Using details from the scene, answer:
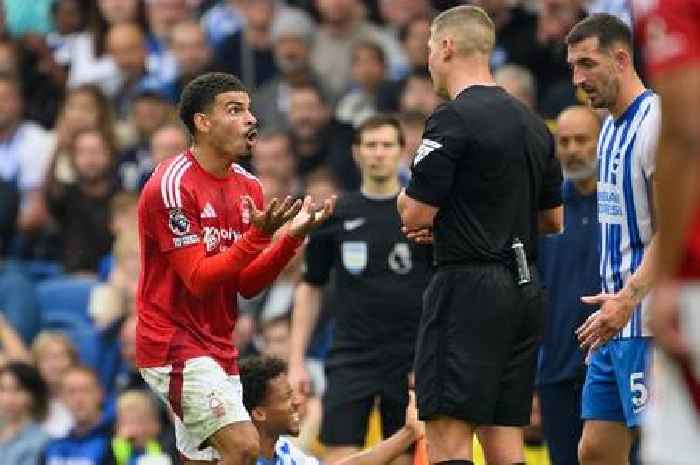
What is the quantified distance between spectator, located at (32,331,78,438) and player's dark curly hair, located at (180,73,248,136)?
5412 millimetres

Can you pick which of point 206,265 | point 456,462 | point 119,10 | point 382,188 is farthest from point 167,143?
point 456,462

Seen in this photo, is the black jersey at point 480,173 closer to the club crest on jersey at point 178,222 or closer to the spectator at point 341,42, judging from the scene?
the club crest on jersey at point 178,222

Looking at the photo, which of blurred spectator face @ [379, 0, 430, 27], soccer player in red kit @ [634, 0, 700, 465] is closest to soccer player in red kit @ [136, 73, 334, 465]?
soccer player in red kit @ [634, 0, 700, 465]

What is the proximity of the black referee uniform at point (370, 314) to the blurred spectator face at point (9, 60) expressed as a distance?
5.98m

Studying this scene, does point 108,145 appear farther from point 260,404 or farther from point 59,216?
point 260,404

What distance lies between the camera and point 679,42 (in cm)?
496

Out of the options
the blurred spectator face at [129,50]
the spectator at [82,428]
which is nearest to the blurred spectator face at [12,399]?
the spectator at [82,428]

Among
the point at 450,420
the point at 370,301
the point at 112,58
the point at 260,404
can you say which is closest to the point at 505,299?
the point at 450,420

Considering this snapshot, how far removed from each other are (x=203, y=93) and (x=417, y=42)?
18.2 feet

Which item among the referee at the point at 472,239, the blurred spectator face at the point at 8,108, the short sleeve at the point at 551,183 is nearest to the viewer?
the referee at the point at 472,239

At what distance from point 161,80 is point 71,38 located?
4.37 feet

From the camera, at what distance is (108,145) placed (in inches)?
597

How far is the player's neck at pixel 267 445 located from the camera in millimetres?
9102

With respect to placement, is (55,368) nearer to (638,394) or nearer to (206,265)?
(206,265)
